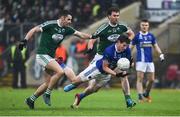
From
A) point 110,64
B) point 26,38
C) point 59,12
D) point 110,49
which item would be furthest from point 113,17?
point 59,12

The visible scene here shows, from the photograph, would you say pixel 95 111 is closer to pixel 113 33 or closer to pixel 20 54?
pixel 113 33

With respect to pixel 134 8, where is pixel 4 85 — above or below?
below

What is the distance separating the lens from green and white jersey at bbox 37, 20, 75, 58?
1955cm

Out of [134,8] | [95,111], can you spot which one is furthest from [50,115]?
[134,8]

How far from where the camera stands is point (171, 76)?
35594 millimetres

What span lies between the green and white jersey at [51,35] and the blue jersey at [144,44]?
459 cm

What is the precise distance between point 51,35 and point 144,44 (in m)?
5.21

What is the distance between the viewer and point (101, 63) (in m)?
19.0

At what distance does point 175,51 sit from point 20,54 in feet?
24.6

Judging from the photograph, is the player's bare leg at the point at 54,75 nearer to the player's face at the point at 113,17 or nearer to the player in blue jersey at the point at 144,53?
the player's face at the point at 113,17

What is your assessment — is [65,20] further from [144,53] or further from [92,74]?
[144,53]

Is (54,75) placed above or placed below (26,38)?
below

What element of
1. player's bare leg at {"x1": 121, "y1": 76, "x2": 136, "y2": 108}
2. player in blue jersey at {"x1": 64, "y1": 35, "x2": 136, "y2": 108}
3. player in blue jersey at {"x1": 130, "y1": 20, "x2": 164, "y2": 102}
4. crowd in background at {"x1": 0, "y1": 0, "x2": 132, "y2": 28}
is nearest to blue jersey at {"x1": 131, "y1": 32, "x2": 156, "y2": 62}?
player in blue jersey at {"x1": 130, "y1": 20, "x2": 164, "y2": 102}

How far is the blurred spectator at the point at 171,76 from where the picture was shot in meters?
35.6
